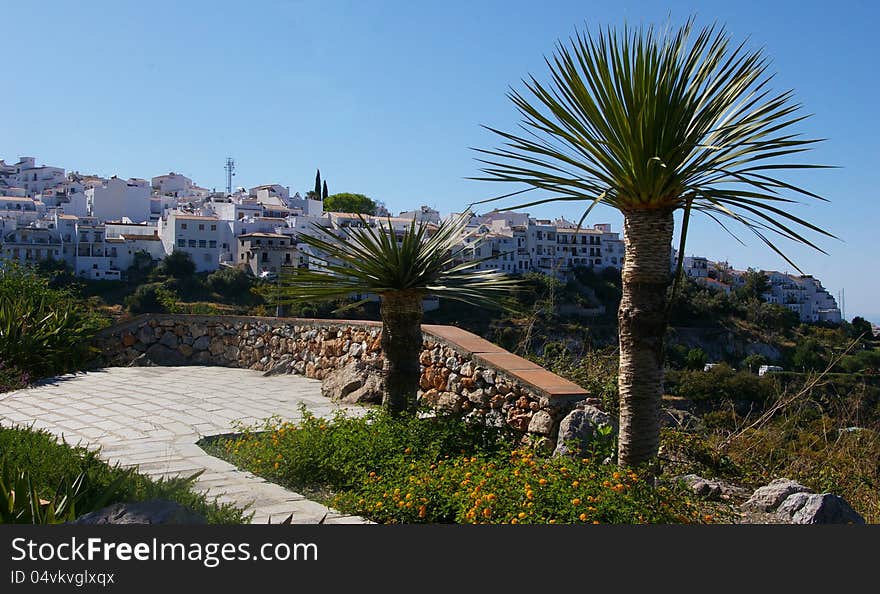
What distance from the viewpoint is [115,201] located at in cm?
7888

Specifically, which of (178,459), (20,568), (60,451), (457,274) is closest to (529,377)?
(457,274)

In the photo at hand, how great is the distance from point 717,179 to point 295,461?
3.47 metres

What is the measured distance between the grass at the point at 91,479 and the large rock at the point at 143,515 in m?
0.53

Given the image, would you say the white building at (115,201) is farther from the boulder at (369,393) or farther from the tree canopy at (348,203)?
the boulder at (369,393)

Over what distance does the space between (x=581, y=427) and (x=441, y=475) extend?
1.30 meters

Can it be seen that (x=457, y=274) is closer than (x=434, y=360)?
Yes

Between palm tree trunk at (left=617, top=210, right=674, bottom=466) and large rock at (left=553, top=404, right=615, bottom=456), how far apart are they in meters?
0.89

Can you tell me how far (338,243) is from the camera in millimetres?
6559

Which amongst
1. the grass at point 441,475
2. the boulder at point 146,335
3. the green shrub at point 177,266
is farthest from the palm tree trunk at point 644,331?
the green shrub at point 177,266

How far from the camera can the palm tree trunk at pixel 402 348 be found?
606 cm

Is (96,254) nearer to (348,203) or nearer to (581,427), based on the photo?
(348,203)

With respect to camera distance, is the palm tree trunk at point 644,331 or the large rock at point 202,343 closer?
the palm tree trunk at point 644,331

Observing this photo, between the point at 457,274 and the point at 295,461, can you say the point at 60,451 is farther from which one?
the point at 457,274

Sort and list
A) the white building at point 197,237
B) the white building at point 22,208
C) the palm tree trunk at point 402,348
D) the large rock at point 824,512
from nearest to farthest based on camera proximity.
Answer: the large rock at point 824,512, the palm tree trunk at point 402,348, the white building at point 197,237, the white building at point 22,208
